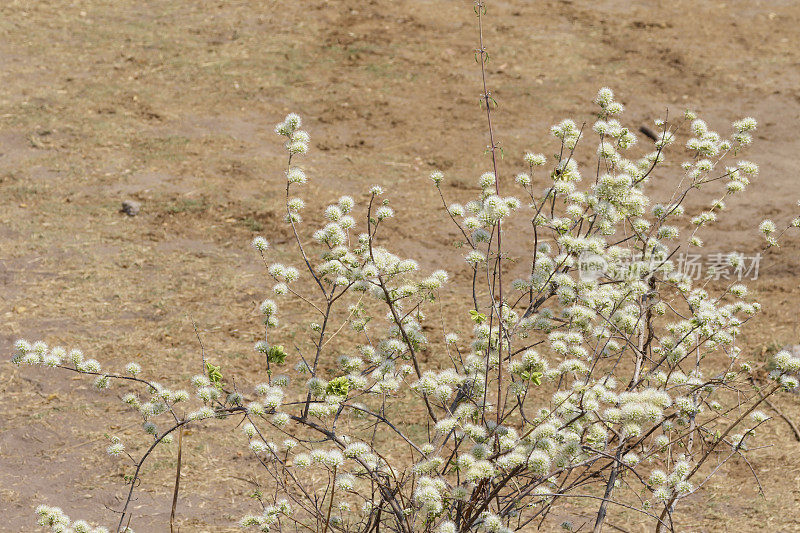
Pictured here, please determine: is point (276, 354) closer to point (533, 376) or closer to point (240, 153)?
point (533, 376)

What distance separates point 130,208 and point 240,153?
1488 millimetres

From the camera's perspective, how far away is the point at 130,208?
7480 mm

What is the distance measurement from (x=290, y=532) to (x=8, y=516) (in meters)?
1.45

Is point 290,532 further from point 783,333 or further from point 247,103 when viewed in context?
point 247,103

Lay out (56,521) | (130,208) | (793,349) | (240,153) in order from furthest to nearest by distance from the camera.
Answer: (240,153), (130,208), (793,349), (56,521)

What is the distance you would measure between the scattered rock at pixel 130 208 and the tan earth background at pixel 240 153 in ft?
0.21

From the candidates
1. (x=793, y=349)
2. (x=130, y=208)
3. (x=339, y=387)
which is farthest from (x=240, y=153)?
(x=339, y=387)

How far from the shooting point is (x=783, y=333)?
19.6 ft

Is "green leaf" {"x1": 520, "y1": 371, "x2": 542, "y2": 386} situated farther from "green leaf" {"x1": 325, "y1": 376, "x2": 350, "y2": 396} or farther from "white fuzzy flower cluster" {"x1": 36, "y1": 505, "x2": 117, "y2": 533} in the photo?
"white fuzzy flower cluster" {"x1": 36, "y1": 505, "x2": 117, "y2": 533}

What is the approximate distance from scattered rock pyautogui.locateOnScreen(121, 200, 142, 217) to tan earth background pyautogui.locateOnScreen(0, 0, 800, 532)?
6cm

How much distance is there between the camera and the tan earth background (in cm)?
484

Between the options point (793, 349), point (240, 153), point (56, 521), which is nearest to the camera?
point (56, 521)

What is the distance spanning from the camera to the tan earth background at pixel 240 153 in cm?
484

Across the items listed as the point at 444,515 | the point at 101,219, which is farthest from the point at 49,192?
the point at 444,515
